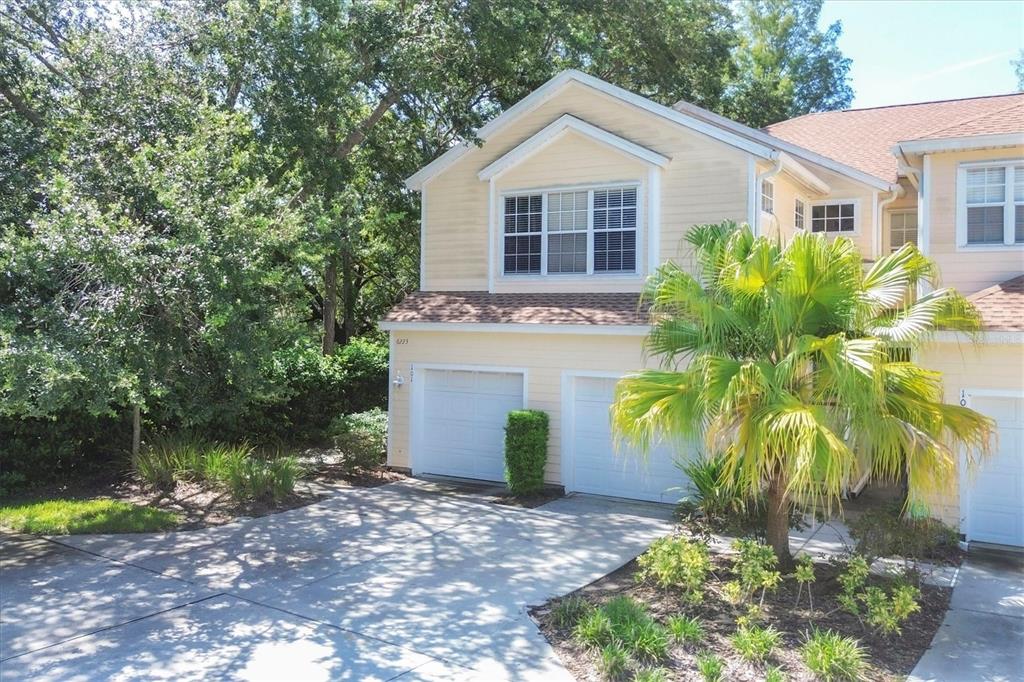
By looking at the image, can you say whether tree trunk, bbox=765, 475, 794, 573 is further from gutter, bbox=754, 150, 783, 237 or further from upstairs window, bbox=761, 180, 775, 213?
upstairs window, bbox=761, 180, 775, 213

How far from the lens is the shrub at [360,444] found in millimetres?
15023

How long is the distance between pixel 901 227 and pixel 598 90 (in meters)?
7.55

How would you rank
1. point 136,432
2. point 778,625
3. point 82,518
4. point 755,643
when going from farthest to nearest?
1. point 136,432
2. point 82,518
3. point 778,625
4. point 755,643

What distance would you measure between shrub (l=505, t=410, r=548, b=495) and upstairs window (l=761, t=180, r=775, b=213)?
18.1 ft

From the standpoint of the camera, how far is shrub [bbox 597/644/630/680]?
21.0ft

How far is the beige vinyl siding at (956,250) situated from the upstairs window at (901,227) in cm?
490

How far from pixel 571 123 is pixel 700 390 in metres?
7.92

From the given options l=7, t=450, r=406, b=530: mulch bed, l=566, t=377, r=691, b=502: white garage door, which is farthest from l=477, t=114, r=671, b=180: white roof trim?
l=7, t=450, r=406, b=530: mulch bed

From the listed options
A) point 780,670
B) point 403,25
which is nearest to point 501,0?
point 403,25

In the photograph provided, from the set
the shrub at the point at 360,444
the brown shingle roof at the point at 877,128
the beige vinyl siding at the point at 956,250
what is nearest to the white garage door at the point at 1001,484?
the beige vinyl siding at the point at 956,250

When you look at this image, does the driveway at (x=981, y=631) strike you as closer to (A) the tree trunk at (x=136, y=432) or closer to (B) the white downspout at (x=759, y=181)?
(B) the white downspout at (x=759, y=181)

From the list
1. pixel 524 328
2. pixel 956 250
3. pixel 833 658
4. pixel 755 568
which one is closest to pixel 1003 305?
pixel 956 250

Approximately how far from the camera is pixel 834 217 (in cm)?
1703

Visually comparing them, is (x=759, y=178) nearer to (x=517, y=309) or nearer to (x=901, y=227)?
(x=517, y=309)
